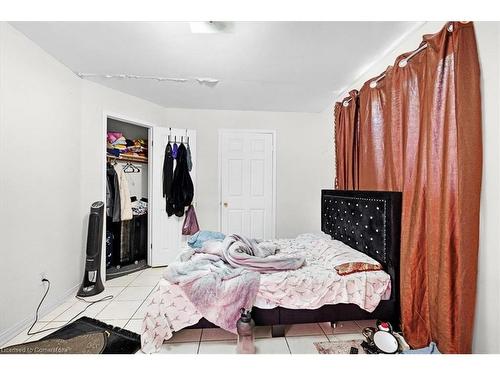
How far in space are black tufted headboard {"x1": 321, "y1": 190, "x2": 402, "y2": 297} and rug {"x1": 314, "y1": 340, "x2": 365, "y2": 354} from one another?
472mm

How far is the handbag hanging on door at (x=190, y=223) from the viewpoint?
10.9 ft

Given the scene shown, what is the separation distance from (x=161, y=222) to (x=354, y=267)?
2.59 m

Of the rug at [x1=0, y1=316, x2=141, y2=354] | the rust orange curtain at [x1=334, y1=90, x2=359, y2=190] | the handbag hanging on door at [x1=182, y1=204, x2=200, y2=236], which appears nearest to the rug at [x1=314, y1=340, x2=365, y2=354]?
the rug at [x1=0, y1=316, x2=141, y2=354]

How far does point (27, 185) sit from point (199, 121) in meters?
2.25

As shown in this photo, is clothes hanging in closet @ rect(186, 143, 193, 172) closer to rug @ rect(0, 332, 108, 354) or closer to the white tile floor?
the white tile floor

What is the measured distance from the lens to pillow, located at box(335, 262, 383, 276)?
170cm

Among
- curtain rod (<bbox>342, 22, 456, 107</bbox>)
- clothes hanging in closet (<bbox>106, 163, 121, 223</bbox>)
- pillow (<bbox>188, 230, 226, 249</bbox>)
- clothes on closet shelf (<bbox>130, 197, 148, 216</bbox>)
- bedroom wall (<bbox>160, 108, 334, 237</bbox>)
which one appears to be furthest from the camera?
bedroom wall (<bbox>160, 108, 334, 237</bbox>)

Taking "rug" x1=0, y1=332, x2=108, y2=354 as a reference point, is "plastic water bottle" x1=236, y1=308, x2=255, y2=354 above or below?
above

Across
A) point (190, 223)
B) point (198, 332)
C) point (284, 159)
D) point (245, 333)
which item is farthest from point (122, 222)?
point (284, 159)

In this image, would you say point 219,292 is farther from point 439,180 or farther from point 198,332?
point 439,180

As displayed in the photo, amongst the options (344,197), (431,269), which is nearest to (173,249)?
(344,197)

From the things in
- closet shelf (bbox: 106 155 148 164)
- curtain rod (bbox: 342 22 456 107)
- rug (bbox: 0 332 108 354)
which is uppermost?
curtain rod (bbox: 342 22 456 107)

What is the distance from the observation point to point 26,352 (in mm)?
1509

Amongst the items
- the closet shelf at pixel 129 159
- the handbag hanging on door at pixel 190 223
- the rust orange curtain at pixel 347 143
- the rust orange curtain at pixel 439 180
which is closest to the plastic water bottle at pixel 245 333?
the rust orange curtain at pixel 439 180
